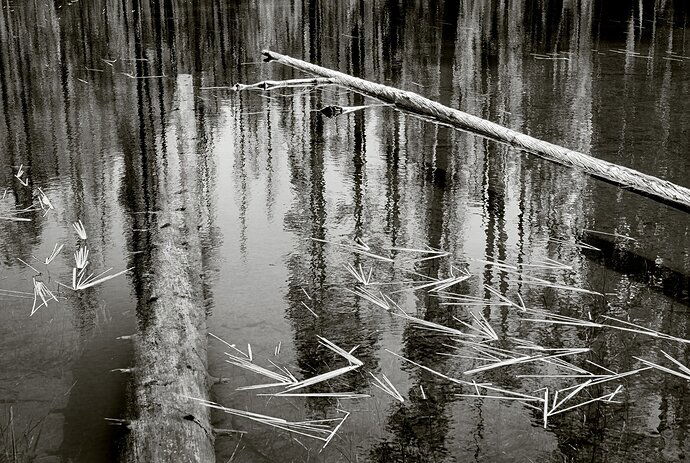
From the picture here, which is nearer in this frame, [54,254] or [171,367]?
[171,367]

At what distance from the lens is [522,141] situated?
18.1 ft

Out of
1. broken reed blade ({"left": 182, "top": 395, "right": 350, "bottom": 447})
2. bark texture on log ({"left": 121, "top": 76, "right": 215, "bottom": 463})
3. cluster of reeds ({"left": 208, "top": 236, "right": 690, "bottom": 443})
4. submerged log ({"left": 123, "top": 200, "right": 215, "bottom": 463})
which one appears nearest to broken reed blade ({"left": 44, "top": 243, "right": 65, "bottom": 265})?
bark texture on log ({"left": 121, "top": 76, "right": 215, "bottom": 463})

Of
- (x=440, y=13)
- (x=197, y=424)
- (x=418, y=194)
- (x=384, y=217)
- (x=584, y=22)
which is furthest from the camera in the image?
(x=440, y=13)

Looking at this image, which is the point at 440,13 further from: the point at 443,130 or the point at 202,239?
the point at 202,239

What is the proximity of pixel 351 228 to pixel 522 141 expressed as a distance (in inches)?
66.4

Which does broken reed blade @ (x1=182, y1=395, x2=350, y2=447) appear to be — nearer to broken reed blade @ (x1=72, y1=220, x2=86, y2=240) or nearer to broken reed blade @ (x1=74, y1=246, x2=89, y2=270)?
broken reed blade @ (x1=74, y1=246, x2=89, y2=270)

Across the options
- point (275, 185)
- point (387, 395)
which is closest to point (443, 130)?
point (275, 185)

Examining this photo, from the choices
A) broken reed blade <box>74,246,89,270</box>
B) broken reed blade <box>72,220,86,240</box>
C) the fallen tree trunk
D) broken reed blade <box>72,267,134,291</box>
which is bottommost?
broken reed blade <box>72,267,134,291</box>

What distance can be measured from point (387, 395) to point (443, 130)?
4306 mm

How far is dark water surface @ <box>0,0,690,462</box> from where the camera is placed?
284 cm

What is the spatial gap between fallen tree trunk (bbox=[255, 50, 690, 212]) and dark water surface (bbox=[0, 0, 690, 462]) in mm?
200

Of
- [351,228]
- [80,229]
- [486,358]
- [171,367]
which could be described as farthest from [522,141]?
[171,367]

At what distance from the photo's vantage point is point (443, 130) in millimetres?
6922

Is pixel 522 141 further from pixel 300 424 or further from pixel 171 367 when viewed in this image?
pixel 171 367
